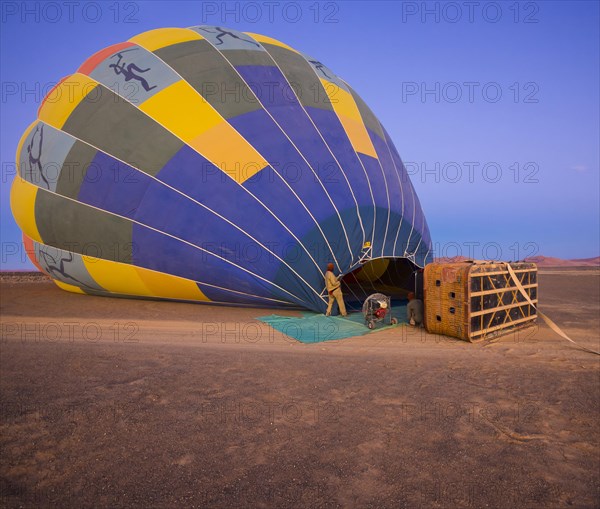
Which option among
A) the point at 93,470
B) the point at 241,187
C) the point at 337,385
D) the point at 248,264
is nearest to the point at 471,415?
the point at 337,385

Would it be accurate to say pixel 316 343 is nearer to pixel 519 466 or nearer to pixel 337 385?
pixel 337 385

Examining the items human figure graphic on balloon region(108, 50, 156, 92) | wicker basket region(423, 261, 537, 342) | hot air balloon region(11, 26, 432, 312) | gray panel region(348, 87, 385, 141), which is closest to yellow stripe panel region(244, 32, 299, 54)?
hot air balloon region(11, 26, 432, 312)

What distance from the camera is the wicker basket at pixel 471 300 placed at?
681 centimetres

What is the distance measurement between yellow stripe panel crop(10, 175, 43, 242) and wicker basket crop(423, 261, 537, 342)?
9059 mm

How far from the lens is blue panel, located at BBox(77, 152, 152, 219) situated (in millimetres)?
8516

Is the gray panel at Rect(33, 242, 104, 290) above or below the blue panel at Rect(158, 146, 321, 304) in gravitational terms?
below

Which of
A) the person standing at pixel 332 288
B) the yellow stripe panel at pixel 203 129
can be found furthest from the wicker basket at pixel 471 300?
the yellow stripe panel at pixel 203 129

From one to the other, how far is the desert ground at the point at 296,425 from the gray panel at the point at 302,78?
562cm

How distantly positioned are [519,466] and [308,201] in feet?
20.1

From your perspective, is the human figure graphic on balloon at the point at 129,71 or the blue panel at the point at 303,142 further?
the human figure graphic on balloon at the point at 129,71

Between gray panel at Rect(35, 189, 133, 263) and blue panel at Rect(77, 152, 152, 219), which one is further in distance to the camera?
gray panel at Rect(35, 189, 133, 263)

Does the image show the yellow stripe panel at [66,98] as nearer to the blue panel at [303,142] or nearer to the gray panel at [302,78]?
the blue panel at [303,142]

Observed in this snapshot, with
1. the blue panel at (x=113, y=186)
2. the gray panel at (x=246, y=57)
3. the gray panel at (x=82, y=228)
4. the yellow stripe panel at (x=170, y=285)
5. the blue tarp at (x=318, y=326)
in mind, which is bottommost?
the blue tarp at (x=318, y=326)

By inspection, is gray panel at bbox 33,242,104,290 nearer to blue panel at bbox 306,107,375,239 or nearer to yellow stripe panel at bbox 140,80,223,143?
yellow stripe panel at bbox 140,80,223,143
